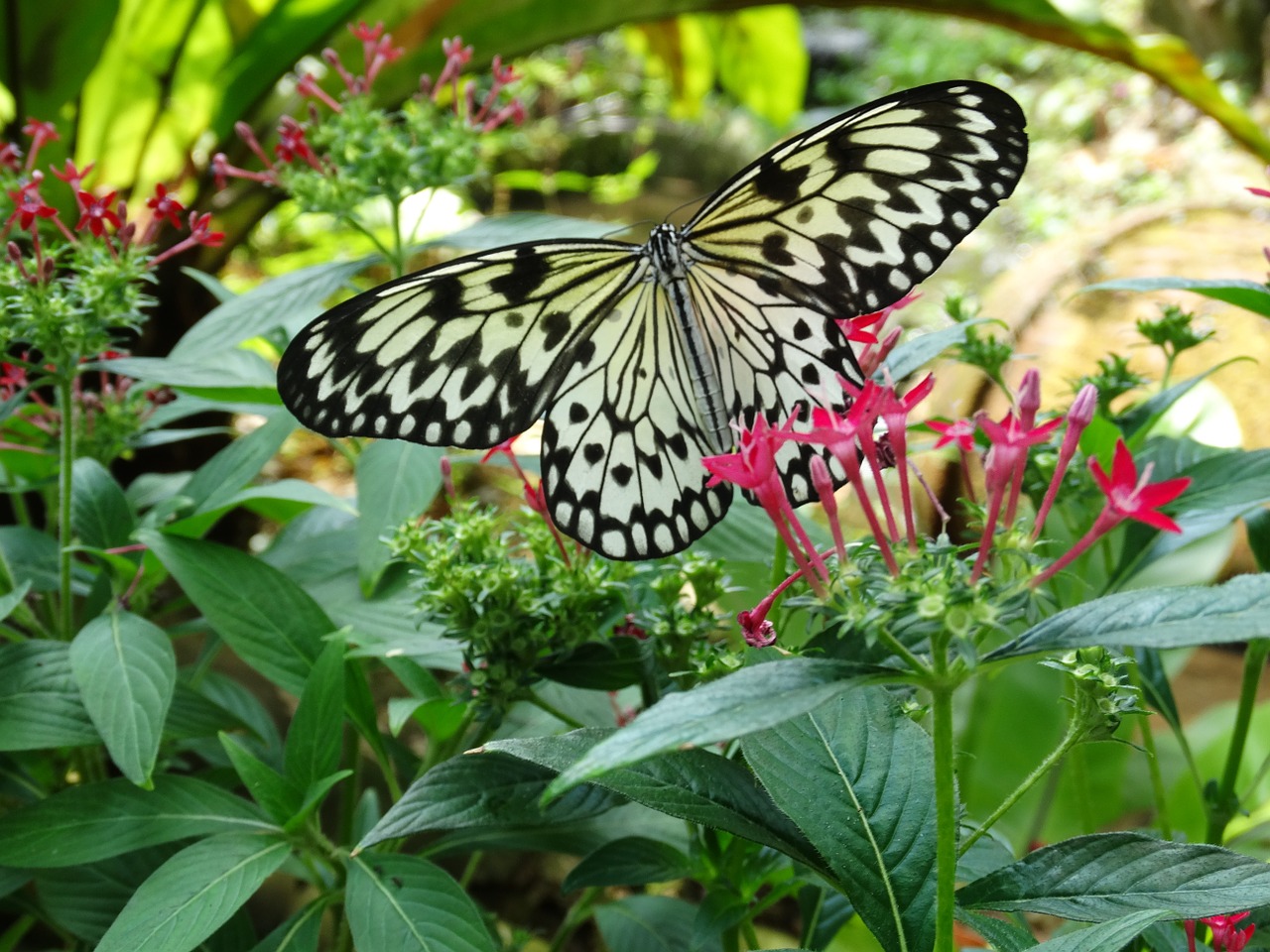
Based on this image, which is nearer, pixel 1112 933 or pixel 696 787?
pixel 1112 933

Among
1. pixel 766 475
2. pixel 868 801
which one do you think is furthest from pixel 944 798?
pixel 766 475

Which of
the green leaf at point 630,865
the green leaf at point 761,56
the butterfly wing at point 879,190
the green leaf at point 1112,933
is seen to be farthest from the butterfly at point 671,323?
the green leaf at point 761,56

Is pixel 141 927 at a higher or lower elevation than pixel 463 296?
lower

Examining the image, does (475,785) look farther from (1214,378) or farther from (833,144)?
(1214,378)

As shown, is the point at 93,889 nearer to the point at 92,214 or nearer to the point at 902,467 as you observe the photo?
the point at 92,214

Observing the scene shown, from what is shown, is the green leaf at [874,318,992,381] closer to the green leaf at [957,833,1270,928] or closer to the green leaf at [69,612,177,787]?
the green leaf at [957,833,1270,928]

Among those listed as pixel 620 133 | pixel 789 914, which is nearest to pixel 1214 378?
pixel 789 914
